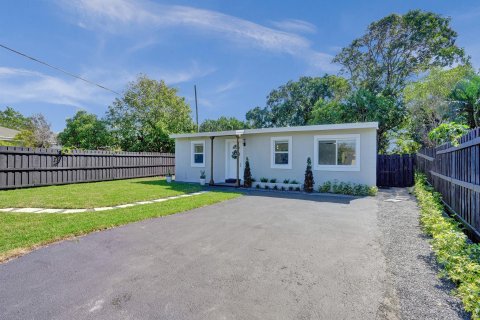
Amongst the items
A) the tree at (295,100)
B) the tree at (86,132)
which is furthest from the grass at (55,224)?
the tree at (295,100)

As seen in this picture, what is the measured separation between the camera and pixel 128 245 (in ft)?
13.0

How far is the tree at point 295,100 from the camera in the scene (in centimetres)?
2478

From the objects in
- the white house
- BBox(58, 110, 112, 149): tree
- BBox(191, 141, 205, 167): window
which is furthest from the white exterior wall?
BBox(58, 110, 112, 149): tree

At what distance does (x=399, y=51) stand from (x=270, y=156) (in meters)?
15.4

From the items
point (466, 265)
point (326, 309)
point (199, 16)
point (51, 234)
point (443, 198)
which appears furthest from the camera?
point (199, 16)

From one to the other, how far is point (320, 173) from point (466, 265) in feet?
25.5

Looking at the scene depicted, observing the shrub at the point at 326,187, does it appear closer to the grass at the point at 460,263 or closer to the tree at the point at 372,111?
the grass at the point at 460,263

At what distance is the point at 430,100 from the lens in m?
16.0

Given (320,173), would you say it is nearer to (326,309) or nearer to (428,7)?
(326,309)

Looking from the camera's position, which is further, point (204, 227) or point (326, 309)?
point (204, 227)

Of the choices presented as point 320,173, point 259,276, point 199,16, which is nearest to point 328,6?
point 199,16

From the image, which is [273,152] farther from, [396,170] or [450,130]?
[396,170]

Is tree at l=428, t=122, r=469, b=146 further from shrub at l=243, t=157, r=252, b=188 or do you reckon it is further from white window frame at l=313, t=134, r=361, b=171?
shrub at l=243, t=157, r=252, b=188

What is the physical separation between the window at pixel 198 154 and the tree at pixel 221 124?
18.7 meters
